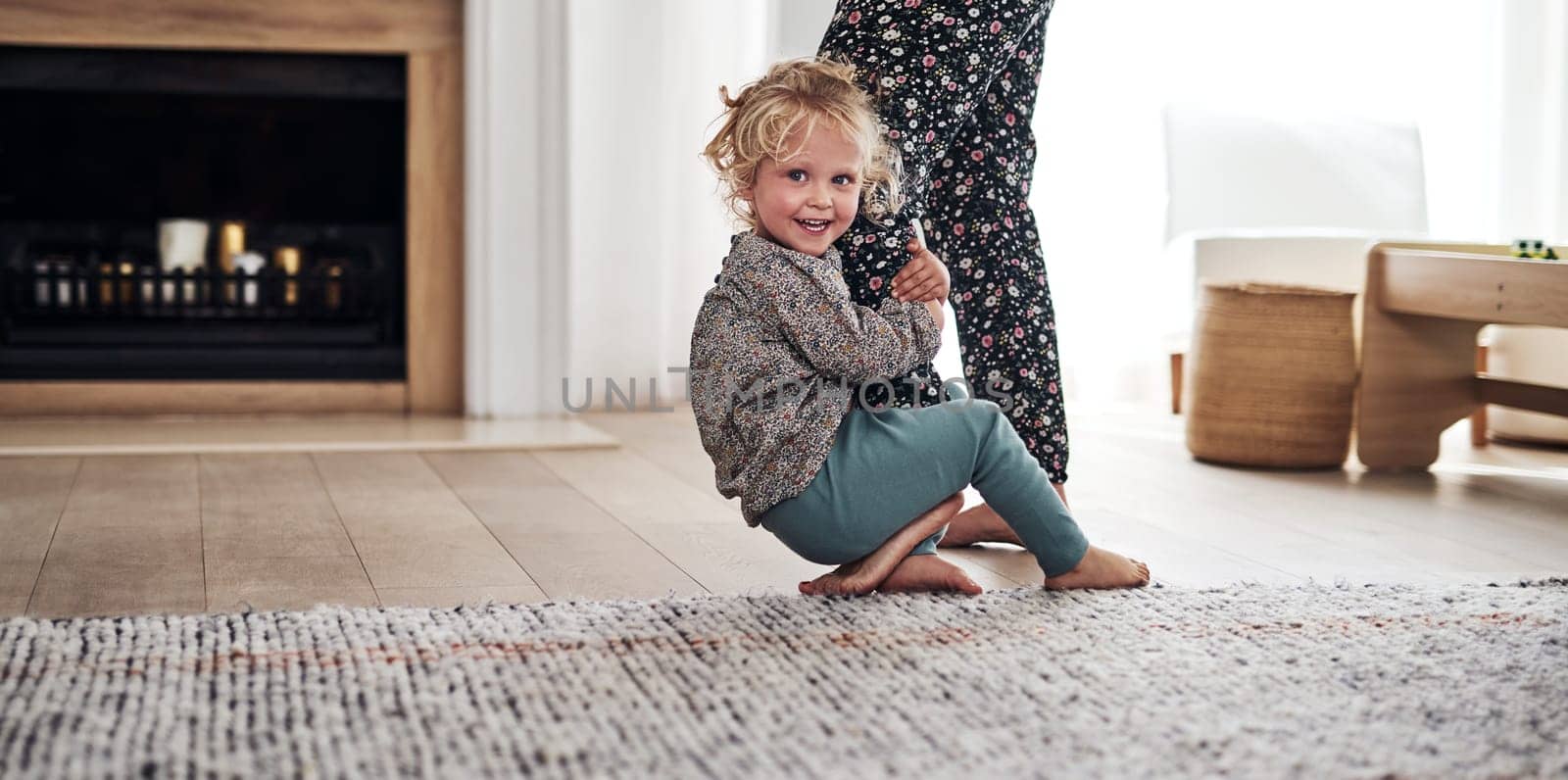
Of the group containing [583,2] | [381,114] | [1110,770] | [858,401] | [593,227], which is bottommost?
[1110,770]

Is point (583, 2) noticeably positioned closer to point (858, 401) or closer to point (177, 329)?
point (177, 329)

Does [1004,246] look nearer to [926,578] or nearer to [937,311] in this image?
[937,311]

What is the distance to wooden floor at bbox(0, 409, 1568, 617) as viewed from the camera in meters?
1.62

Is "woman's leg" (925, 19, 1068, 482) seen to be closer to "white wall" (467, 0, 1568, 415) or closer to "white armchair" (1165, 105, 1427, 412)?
"white wall" (467, 0, 1568, 415)

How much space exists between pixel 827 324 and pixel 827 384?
0.07 meters

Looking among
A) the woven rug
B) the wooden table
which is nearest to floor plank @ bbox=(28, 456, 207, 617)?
the woven rug

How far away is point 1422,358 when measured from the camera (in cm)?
267

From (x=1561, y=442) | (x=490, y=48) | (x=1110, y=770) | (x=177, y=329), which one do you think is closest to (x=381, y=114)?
(x=490, y=48)

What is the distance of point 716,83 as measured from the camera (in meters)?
3.49

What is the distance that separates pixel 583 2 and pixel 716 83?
330 millimetres

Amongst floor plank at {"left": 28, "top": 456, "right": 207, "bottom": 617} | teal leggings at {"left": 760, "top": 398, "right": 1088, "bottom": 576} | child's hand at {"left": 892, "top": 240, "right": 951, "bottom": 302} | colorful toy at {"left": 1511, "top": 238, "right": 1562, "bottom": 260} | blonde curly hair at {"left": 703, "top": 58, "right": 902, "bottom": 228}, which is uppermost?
blonde curly hair at {"left": 703, "top": 58, "right": 902, "bottom": 228}

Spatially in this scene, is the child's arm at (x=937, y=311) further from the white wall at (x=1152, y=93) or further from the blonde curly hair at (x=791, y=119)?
the white wall at (x=1152, y=93)

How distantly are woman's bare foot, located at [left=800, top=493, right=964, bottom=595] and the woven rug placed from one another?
28mm

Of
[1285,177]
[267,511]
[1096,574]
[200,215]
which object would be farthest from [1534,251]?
[200,215]
